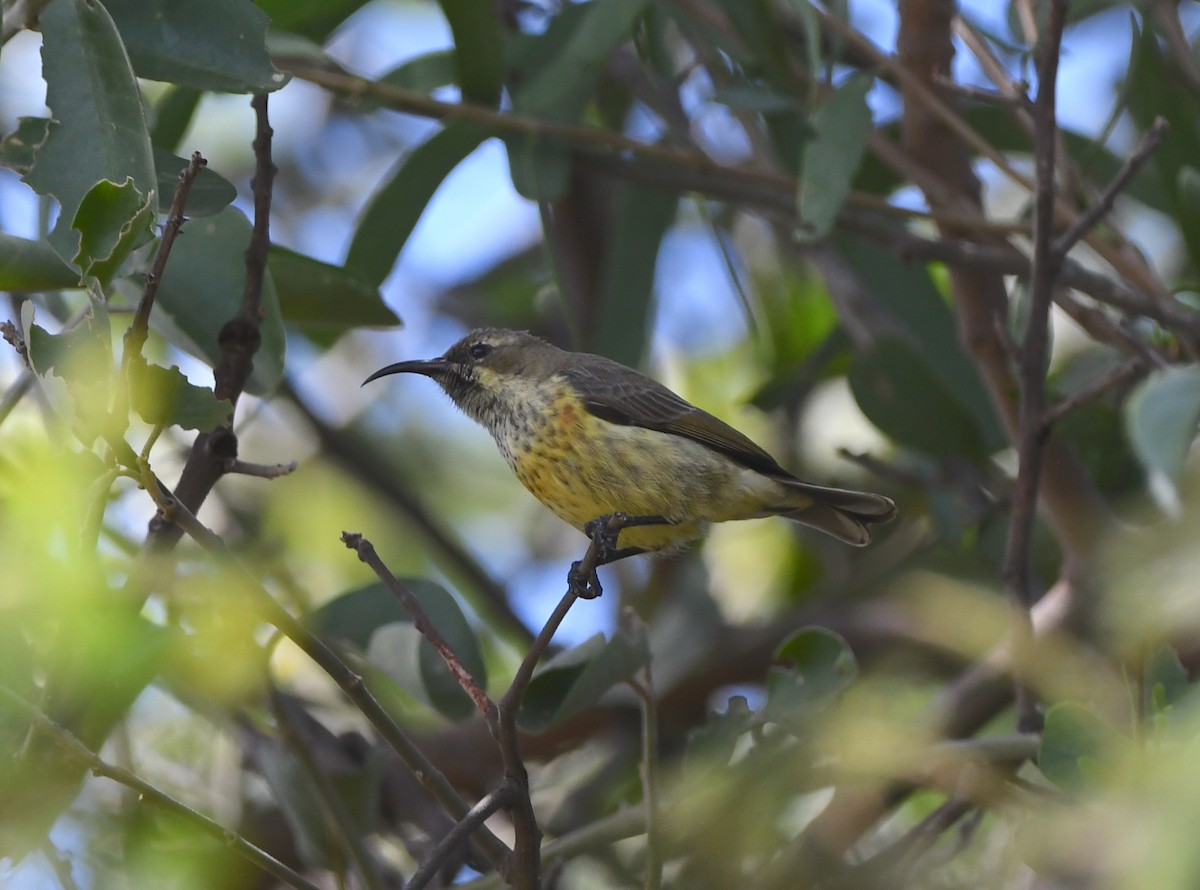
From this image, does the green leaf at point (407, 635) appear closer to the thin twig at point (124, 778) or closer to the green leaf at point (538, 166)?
the thin twig at point (124, 778)

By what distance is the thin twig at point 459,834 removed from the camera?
5.72 feet

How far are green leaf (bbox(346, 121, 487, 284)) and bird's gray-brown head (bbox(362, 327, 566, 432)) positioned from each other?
43 cm

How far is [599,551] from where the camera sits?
265 centimetres

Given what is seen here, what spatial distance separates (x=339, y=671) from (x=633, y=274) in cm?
235

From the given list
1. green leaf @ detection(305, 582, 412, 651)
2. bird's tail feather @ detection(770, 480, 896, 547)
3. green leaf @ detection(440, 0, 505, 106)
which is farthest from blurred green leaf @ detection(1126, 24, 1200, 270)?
green leaf @ detection(305, 582, 412, 651)

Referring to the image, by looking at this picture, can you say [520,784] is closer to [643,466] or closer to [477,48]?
[643,466]

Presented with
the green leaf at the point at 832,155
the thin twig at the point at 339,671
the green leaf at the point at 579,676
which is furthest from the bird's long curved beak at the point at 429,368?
the thin twig at the point at 339,671

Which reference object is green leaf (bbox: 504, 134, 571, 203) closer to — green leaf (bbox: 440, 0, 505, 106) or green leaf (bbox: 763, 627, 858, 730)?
green leaf (bbox: 440, 0, 505, 106)

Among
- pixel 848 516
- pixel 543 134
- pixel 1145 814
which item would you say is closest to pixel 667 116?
pixel 543 134

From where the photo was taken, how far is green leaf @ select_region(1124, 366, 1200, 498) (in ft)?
4.48

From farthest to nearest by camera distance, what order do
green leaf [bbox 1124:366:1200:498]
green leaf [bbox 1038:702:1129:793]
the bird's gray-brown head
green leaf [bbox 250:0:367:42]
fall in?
1. the bird's gray-brown head
2. green leaf [bbox 250:0:367:42]
3. green leaf [bbox 1038:702:1129:793]
4. green leaf [bbox 1124:366:1200:498]

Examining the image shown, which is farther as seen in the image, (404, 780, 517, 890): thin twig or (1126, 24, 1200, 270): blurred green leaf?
(1126, 24, 1200, 270): blurred green leaf

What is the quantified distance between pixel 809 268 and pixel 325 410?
6.50ft

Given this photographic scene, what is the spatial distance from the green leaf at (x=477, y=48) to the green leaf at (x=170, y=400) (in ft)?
6.12
